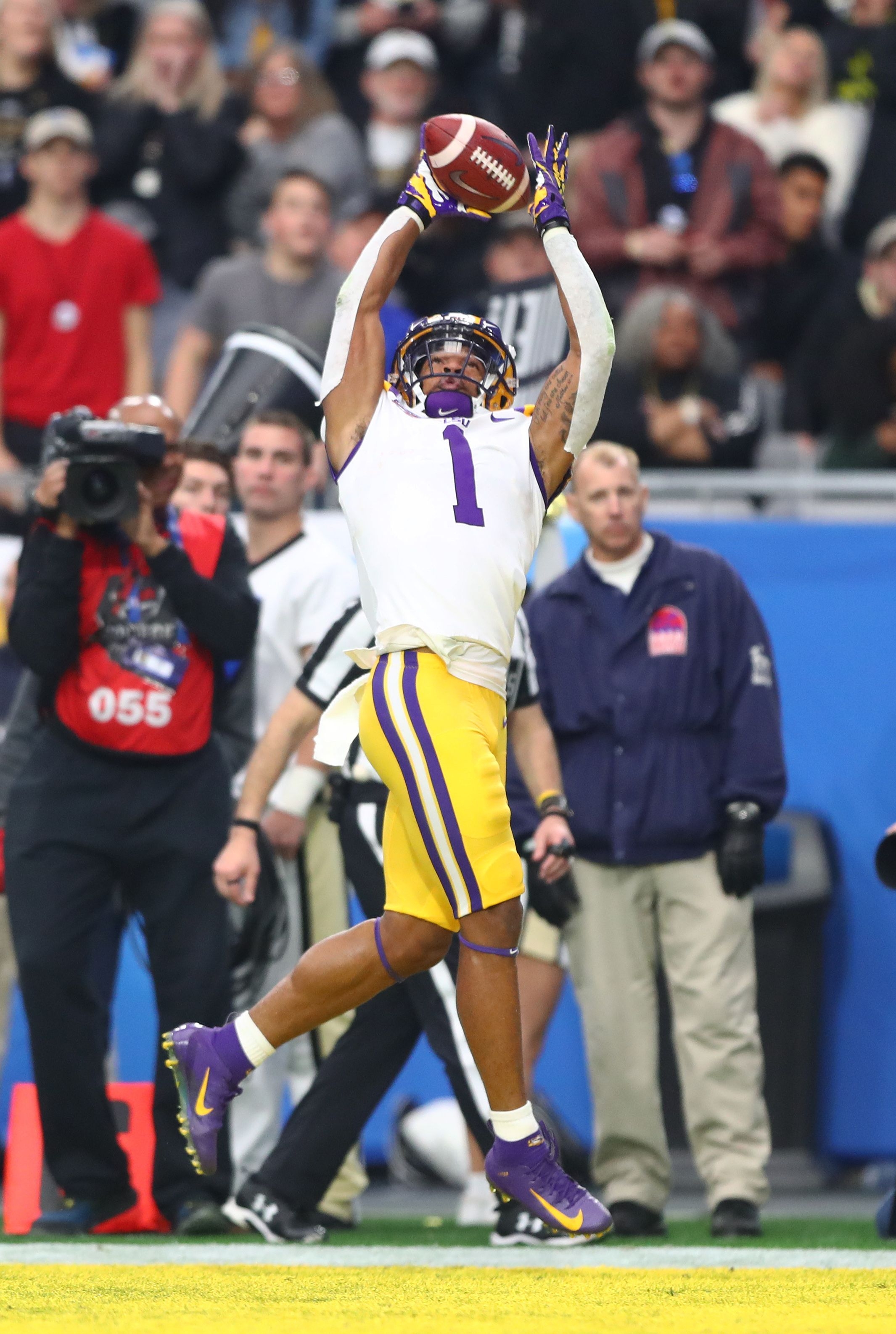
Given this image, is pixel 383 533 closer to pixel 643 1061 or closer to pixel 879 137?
pixel 643 1061

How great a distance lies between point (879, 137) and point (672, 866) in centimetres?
539

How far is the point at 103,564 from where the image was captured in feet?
20.7

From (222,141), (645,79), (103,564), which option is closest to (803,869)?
(103,564)

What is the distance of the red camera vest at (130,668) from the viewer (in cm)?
623

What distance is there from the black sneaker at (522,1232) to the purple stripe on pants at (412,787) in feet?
4.78

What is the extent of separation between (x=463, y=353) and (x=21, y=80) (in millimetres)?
6512

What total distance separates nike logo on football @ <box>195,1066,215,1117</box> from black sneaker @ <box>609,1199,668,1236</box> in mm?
1808

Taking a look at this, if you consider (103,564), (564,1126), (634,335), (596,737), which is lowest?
(564,1126)

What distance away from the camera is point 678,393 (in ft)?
29.4

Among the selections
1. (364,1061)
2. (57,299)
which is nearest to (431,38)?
(57,299)

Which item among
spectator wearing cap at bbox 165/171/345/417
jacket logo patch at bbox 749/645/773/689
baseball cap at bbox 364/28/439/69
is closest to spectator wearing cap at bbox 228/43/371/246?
baseball cap at bbox 364/28/439/69

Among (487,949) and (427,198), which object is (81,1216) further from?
(427,198)

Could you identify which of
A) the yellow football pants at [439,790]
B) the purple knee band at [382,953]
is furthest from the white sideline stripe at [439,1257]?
the yellow football pants at [439,790]

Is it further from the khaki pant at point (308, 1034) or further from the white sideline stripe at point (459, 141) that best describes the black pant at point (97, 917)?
the white sideline stripe at point (459, 141)
